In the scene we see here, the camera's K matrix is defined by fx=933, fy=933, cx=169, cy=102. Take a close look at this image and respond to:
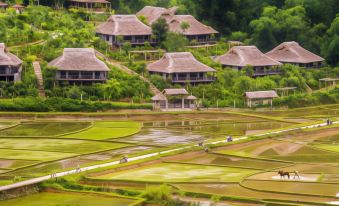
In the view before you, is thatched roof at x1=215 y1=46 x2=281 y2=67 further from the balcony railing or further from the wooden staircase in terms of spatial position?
the wooden staircase

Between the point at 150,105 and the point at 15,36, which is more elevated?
the point at 15,36

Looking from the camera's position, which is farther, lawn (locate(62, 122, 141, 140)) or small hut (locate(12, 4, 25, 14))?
small hut (locate(12, 4, 25, 14))

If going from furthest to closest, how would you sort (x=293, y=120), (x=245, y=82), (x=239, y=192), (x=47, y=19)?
(x=47, y=19)
(x=245, y=82)
(x=293, y=120)
(x=239, y=192)

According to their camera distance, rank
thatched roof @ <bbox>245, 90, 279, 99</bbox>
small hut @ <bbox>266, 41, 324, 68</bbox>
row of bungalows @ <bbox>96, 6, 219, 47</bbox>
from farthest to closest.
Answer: small hut @ <bbox>266, 41, 324, 68</bbox> → row of bungalows @ <bbox>96, 6, 219, 47</bbox> → thatched roof @ <bbox>245, 90, 279, 99</bbox>

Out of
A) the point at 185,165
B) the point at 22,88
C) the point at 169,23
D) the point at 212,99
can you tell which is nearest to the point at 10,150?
the point at 185,165

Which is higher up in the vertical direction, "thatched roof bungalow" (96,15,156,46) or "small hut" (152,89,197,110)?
"thatched roof bungalow" (96,15,156,46)

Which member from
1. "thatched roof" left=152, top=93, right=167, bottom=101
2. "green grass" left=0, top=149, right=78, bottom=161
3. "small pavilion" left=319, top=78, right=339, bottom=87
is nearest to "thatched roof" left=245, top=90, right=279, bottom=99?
"thatched roof" left=152, top=93, right=167, bottom=101

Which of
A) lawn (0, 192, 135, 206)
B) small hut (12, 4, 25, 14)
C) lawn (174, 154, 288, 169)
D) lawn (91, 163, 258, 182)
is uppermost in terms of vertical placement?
small hut (12, 4, 25, 14)

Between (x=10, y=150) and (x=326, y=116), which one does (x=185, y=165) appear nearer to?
(x=10, y=150)
